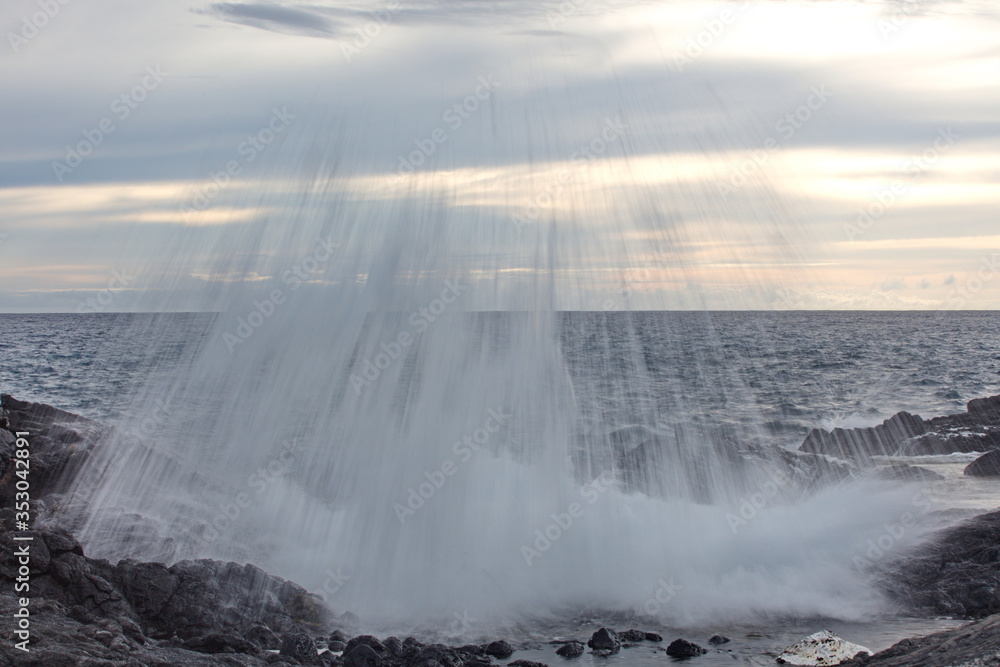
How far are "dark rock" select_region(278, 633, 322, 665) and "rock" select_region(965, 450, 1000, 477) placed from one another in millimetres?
24319

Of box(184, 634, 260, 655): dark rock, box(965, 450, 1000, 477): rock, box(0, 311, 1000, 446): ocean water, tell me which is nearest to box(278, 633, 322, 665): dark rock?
box(184, 634, 260, 655): dark rock

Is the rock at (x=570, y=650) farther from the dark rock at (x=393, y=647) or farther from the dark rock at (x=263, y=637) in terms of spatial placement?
the dark rock at (x=263, y=637)

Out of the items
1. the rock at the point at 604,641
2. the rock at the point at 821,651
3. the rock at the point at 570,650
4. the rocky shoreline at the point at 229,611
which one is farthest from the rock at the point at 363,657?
the rock at the point at 821,651

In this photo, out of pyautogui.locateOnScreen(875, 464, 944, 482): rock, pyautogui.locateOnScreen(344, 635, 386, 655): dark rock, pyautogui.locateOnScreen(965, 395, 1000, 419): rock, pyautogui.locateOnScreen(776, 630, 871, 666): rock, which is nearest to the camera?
pyautogui.locateOnScreen(776, 630, 871, 666): rock

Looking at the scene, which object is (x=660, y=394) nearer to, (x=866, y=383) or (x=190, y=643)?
(x=866, y=383)

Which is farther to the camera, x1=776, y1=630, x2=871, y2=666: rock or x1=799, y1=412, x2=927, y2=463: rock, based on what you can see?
x1=799, y1=412, x2=927, y2=463: rock

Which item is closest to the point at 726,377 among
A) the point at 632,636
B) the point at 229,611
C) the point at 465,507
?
the point at 465,507

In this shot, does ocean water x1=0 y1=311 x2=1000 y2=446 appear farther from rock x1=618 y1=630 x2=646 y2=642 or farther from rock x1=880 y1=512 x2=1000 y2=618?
rock x1=880 y1=512 x2=1000 y2=618

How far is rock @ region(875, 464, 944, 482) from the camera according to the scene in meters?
21.8

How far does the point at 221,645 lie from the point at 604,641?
625cm

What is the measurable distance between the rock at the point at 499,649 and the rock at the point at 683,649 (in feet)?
8.86

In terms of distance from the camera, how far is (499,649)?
11492mm

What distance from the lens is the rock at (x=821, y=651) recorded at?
34.8 ft

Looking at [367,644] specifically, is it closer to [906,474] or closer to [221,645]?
[221,645]
